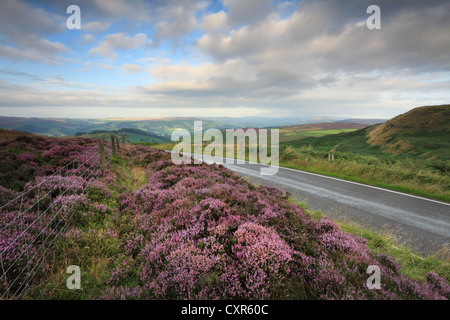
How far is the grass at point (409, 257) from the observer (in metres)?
4.44

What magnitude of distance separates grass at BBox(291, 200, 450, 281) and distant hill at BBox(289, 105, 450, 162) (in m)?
29.0

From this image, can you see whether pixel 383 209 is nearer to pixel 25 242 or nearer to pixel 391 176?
pixel 391 176

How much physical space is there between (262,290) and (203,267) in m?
1.00

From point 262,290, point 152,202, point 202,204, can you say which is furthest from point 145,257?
point 152,202

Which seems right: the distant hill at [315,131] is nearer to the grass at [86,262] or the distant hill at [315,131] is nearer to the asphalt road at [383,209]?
the asphalt road at [383,209]

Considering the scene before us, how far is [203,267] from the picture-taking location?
3266 millimetres

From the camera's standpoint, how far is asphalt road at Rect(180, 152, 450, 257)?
633 centimetres

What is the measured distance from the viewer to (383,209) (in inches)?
341

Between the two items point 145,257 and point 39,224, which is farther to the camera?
point 39,224

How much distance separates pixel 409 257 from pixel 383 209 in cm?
415

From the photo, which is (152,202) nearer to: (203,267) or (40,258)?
(40,258)

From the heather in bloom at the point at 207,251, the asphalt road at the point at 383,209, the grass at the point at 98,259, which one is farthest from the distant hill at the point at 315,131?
the heather in bloom at the point at 207,251

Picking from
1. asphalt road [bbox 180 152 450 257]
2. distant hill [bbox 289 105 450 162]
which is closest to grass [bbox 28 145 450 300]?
asphalt road [bbox 180 152 450 257]

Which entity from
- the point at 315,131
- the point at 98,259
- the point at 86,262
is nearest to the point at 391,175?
the point at 98,259
